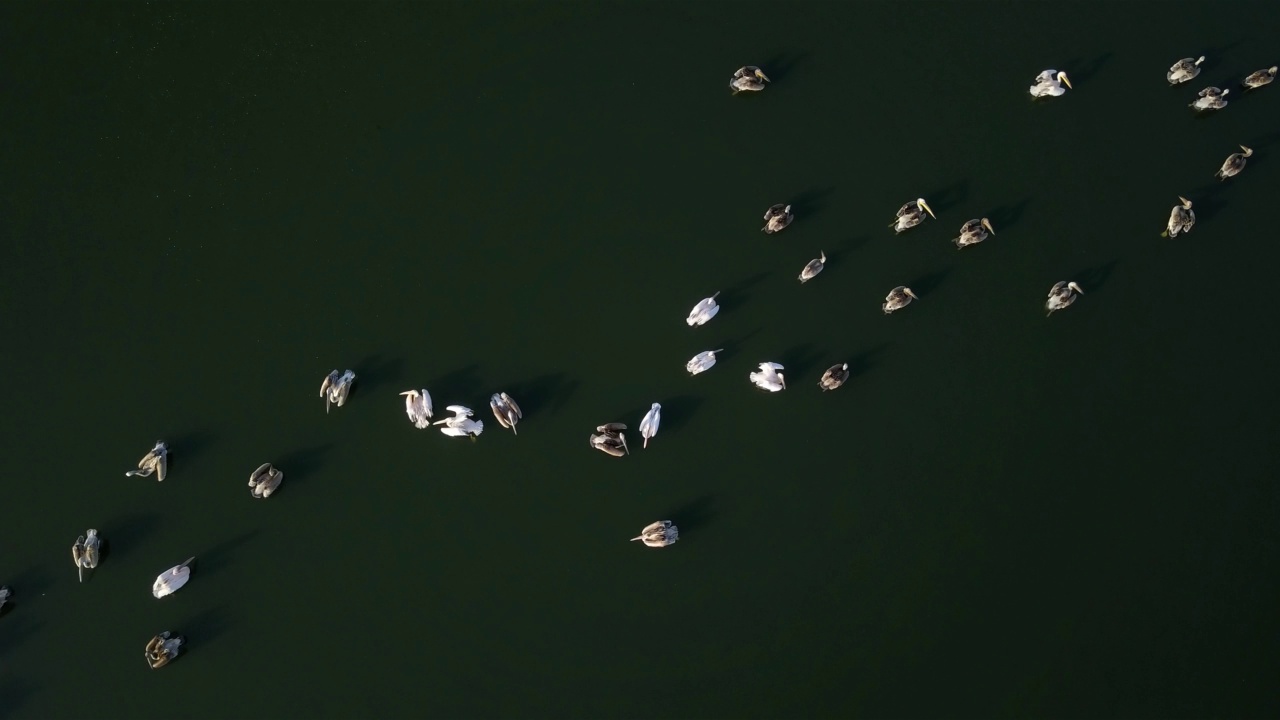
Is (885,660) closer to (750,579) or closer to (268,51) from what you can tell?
(750,579)

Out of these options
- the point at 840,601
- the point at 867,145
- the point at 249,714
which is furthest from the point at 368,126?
the point at 840,601

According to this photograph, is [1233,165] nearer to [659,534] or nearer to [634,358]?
[634,358]

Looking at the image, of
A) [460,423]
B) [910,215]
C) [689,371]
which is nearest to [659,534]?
[689,371]

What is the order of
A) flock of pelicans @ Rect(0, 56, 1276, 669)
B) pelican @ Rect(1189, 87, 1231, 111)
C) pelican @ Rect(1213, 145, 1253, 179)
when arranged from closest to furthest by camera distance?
flock of pelicans @ Rect(0, 56, 1276, 669) < pelican @ Rect(1213, 145, 1253, 179) < pelican @ Rect(1189, 87, 1231, 111)

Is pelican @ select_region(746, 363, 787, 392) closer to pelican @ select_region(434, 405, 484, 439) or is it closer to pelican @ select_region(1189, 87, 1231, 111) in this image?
pelican @ select_region(434, 405, 484, 439)

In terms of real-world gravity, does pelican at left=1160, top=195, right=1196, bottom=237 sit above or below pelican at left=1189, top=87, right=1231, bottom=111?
below

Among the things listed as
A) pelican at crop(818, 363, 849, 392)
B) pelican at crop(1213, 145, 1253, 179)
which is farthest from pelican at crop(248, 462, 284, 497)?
pelican at crop(1213, 145, 1253, 179)

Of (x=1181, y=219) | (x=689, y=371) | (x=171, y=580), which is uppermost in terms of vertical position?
(x=171, y=580)

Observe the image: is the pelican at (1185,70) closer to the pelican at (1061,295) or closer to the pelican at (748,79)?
the pelican at (1061,295)
